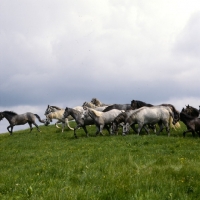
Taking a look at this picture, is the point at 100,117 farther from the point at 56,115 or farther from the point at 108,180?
the point at 108,180

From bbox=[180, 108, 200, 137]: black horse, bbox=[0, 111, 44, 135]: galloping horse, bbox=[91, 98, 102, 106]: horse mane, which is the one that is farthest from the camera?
bbox=[91, 98, 102, 106]: horse mane

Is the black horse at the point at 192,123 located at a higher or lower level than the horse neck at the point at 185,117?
lower

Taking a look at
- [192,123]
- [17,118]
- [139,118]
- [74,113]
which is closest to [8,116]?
[17,118]

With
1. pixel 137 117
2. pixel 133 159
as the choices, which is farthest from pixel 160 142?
pixel 133 159

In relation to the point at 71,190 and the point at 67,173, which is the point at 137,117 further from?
the point at 71,190

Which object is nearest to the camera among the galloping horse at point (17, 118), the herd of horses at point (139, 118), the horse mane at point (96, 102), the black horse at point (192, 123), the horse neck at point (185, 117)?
the black horse at point (192, 123)

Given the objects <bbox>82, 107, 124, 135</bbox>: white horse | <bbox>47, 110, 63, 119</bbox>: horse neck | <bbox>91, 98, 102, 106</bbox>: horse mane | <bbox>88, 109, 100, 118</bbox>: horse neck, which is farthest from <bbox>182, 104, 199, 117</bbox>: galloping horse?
<bbox>91, 98, 102, 106</bbox>: horse mane

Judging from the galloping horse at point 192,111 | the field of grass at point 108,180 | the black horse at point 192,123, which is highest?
the galloping horse at point 192,111

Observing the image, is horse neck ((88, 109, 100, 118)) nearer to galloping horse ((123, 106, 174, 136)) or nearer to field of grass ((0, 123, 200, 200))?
galloping horse ((123, 106, 174, 136))

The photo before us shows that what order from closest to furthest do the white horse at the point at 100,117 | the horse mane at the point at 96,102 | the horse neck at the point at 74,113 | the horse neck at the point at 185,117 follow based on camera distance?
1. the horse neck at the point at 185,117
2. the white horse at the point at 100,117
3. the horse neck at the point at 74,113
4. the horse mane at the point at 96,102

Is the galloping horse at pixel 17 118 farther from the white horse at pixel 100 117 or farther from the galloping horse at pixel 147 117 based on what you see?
the galloping horse at pixel 147 117

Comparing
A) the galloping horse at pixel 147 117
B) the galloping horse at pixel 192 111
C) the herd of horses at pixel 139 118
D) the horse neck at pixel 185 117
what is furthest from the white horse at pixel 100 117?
the galloping horse at pixel 192 111

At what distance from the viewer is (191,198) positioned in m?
7.57

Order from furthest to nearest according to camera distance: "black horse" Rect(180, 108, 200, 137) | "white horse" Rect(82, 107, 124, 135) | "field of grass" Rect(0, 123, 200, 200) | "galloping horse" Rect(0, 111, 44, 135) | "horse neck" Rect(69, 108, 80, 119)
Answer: "galloping horse" Rect(0, 111, 44, 135)
"horse neck" Rect(69, 108, 80, 119)
"white horse" Rect(82, 107, 124, 135)
"black horse" Rect(180, 108, 200, 137)
"field of grass" Rect(0, 123, 200, 200)
